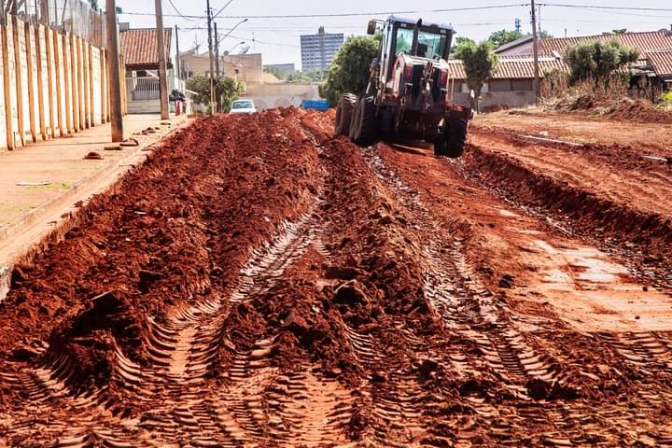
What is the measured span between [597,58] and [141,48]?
109 ft

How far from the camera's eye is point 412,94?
68.3ft

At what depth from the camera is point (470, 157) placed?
23.6 metres

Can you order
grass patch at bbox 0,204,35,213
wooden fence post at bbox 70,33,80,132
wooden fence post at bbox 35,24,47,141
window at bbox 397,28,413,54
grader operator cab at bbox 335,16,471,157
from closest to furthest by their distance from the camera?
grass patch at bbox 0,204,35,213
grader operator cab at bbox 335,16,471,157
window at bbox 397,28,413,54
wooden fence post at bbox 35,24,47,141
wooden fence post at bbox 70,33,80,132

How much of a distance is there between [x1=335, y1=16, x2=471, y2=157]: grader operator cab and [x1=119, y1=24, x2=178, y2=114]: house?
3943 centimetres

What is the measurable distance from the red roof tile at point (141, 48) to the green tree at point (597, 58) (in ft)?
90.9

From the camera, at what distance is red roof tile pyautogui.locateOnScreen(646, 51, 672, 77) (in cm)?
6325

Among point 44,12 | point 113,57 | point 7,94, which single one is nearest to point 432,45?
point 113,57

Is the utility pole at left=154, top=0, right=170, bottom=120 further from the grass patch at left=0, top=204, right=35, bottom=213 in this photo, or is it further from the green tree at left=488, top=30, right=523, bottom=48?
the green tree at left=488, top=30, right=523, bottom=48

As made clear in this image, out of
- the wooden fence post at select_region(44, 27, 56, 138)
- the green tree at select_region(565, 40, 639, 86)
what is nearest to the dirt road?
the wooden fence post at select_region(44, 27, 56, 138)

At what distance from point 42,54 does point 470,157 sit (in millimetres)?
11304

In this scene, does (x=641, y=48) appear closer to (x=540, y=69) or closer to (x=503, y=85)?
(x=540, y=69)

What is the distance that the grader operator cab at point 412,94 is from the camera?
68.2ft

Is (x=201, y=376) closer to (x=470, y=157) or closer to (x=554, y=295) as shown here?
(x=554, y=295)

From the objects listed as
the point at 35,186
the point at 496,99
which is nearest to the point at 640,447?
the point at 35,186
